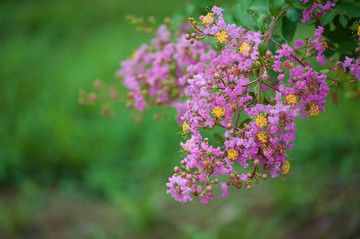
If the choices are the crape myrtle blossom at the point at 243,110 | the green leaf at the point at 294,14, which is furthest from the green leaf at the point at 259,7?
the crape myrtle blossom at the point at 243,110

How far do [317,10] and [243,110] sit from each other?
333mm

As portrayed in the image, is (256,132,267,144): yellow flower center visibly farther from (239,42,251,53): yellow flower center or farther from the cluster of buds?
the cluster of buds

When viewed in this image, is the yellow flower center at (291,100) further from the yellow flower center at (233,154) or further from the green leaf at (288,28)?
the green leaf at (288,28)

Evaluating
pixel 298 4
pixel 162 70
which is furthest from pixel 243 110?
pixel 162 70

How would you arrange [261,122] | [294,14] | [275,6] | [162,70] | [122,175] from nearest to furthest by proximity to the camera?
[261,122] < [275,6] < [294,14] < [162,70] < [122,175]

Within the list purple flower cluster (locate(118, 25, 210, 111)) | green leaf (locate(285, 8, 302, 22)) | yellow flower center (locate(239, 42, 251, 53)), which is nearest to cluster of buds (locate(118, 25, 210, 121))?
purple flower cluster (locate(118, 25, 210, 111))

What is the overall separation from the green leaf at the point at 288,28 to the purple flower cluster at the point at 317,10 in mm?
100

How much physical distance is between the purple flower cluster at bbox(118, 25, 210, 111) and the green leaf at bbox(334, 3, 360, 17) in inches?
17.9

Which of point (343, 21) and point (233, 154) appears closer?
point (233, 154)

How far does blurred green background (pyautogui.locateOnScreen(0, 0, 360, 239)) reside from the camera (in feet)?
6.11

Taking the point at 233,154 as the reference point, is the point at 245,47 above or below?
above

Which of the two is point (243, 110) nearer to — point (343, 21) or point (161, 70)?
point (343, 21)

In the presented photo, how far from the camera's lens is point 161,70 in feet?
4.20

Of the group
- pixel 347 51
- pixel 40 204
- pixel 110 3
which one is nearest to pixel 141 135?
pixel 40 204
